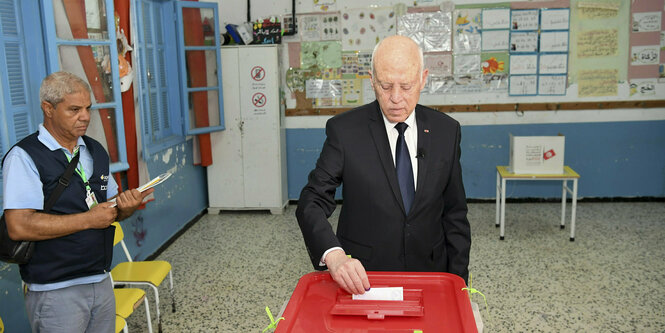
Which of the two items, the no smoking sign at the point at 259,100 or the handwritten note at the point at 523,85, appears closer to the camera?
the no smoking sign at the point at 259,100

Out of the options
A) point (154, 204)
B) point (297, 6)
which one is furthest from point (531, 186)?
point (154, 204)

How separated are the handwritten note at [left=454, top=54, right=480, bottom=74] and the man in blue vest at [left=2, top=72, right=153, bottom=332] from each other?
4316mm

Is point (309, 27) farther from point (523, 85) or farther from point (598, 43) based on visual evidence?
point (598, 43)

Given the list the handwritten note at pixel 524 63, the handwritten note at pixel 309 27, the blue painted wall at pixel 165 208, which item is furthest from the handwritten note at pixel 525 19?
the blue painted wall at pixel 165 208

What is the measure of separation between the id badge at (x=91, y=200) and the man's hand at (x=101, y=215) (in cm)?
7

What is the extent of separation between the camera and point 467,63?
5.74 metres

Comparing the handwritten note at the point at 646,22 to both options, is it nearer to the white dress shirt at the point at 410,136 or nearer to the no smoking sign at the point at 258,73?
the no smoking sign at the point at 258,73

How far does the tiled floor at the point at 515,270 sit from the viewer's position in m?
3.32

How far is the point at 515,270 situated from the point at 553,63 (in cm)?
264

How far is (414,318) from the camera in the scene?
3.95 ft

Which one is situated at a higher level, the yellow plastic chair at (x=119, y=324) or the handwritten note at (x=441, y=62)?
the handwritten note at (x=441, y=62)

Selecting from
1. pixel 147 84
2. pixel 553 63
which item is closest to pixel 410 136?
pixel 147 84

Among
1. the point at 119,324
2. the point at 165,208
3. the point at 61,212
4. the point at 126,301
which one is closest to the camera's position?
the point at 61,212

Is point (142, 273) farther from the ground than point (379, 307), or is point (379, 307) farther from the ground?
point (379, 307)
